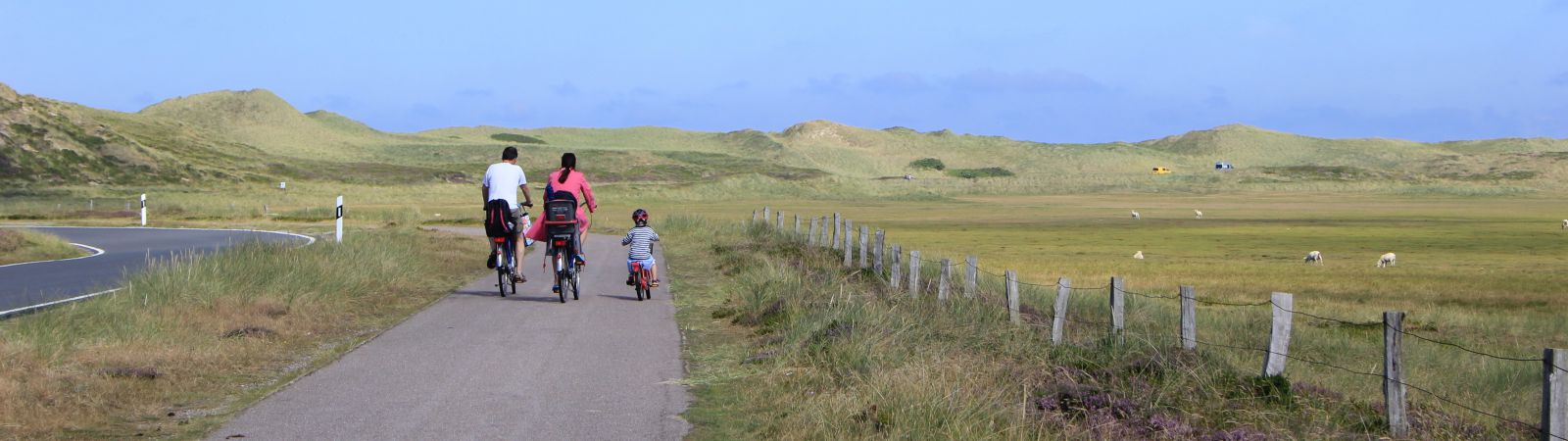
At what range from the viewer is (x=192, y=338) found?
11586 millimetres

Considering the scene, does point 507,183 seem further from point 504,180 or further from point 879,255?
point 879,255

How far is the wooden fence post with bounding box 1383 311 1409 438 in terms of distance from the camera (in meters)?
8.47

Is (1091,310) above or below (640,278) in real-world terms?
below

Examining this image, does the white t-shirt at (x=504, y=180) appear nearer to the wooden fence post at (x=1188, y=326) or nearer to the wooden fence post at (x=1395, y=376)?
the wooden fence post at (x=1188, y=326)

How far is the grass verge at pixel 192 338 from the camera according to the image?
8406 millimetres

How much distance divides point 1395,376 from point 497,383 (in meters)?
5.98

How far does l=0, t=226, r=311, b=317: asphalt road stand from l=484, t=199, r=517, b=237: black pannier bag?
151 inches

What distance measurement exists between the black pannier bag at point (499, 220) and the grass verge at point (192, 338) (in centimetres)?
126

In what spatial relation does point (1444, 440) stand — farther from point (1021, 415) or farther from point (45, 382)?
point (45, 382)

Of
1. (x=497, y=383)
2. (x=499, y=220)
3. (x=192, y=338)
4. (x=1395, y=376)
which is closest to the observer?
(x=1395, y=376)

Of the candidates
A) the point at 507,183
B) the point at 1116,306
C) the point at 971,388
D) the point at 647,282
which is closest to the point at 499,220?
the point at 507,183

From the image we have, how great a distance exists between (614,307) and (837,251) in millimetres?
10475

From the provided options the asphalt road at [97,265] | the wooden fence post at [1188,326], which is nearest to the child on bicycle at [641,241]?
the asphalt road at [97,265]

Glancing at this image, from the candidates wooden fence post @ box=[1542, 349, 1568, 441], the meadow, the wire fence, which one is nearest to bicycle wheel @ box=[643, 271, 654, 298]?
the meadow
